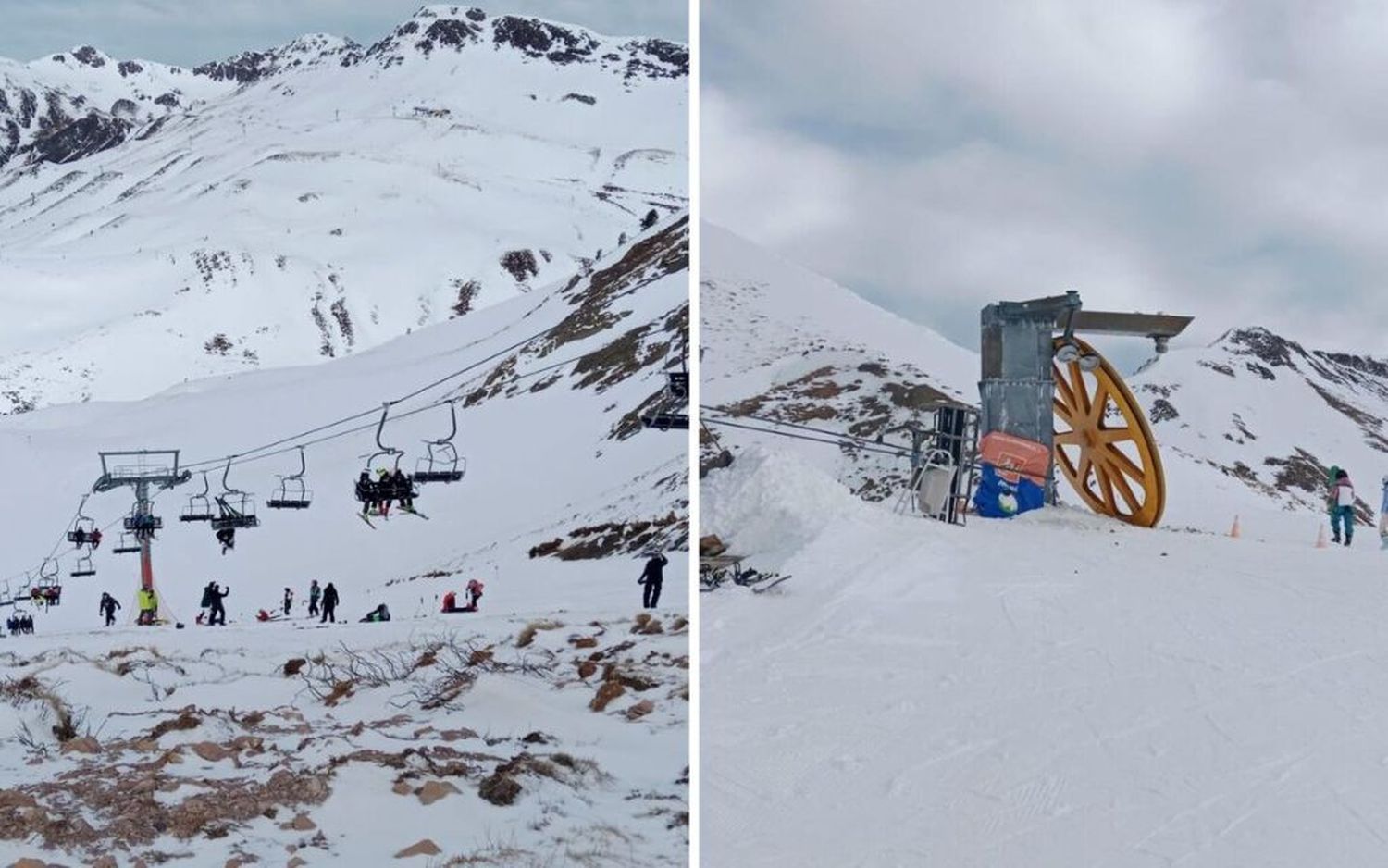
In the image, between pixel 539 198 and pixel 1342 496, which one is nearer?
pixel 1342 496

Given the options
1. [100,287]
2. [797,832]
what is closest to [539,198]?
[100,287]

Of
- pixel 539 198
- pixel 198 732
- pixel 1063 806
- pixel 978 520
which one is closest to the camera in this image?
pixel 1063 806

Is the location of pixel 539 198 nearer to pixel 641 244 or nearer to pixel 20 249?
pixel 20 249

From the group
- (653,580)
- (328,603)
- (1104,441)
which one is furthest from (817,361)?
(653,580)

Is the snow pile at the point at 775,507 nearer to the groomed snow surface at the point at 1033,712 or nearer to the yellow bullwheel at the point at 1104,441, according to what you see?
the groomed snow surface at the point at 1033,712

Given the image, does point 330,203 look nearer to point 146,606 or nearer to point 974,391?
point 974,391

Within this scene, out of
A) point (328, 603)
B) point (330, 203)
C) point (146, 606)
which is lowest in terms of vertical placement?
point (146, 606)

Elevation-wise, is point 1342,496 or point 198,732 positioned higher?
point 1342,496
